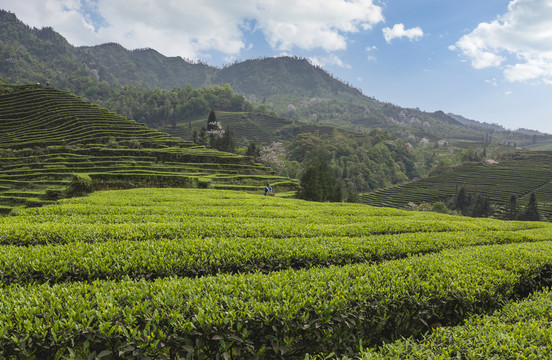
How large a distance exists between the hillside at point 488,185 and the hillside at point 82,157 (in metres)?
63.9

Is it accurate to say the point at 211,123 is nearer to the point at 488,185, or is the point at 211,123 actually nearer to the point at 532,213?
the point at 532,213

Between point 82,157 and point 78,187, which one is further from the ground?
point 82,157

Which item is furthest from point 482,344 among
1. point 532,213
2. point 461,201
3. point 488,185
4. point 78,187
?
point 488,185

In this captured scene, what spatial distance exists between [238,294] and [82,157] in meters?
43.0

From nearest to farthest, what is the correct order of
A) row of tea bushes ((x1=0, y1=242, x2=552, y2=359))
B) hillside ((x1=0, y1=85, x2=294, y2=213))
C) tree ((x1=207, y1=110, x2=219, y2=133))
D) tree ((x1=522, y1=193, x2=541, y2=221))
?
row of tea bushes ((x1=0, y1=242, x2=552, y2=359)) → hillside ((x1=0, y1=85, x2=294, y2=213)) → tree ((x1=522, y1=193, x2=541, y2=221)) → tree ((x1=207, y1=110, x2=219, y2=133))

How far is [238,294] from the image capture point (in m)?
4.35

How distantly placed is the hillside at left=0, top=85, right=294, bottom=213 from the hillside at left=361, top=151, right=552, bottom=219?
63916mm

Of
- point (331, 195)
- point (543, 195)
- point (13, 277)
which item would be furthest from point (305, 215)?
point (543, 195)

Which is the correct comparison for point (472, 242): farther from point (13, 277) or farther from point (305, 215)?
point (13, 277)

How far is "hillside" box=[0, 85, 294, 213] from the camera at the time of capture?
28547mm

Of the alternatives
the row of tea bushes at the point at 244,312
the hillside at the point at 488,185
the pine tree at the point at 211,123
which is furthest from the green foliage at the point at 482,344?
the pine tree at the point at 211,123

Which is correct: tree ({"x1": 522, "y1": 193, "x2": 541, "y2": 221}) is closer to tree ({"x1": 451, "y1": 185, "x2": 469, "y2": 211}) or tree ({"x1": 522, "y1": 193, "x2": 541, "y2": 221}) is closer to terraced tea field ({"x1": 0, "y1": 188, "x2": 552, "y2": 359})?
tree ({"x1": 451, "y1": 185, "x2": 469, "y2": 211})

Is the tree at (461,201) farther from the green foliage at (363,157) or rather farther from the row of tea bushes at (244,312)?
the row of tea bushes at (244,312)

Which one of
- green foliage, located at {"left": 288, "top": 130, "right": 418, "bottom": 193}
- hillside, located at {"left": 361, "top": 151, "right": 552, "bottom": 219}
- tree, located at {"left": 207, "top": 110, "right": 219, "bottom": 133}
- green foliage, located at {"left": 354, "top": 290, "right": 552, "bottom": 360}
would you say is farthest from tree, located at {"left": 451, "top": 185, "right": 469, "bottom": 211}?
green foliage, located at {"left": 354, "top": 290, "right": 552, "bottom": 360}
